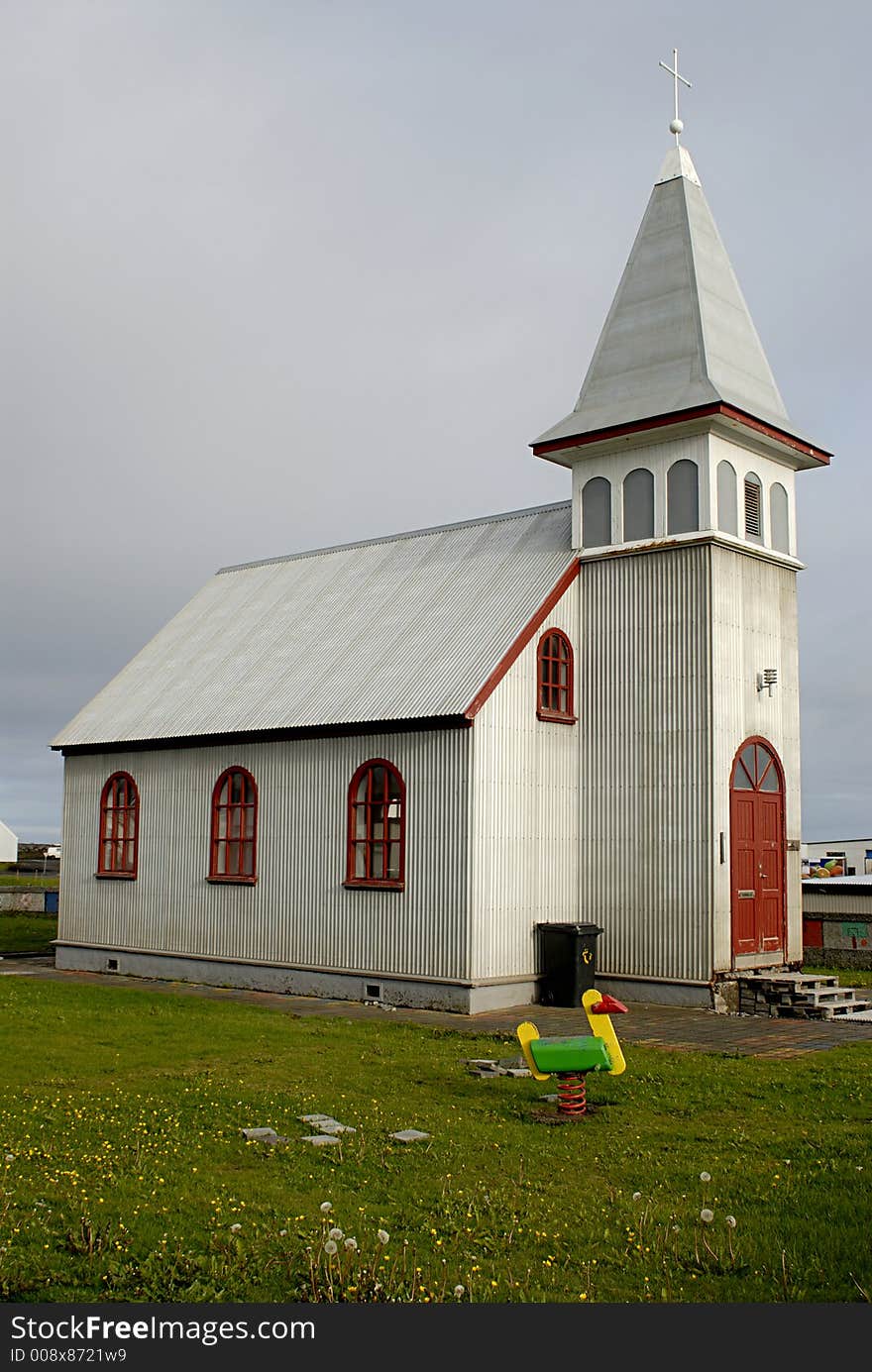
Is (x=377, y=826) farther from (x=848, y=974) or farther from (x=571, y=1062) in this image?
(x=571, y=1062)

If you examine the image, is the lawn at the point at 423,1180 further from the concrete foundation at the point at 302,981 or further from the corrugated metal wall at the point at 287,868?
the corrugated metal wall at the point at 287,868

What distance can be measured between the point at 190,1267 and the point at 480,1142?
12.5 ft

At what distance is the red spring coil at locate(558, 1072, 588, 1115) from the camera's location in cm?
1152

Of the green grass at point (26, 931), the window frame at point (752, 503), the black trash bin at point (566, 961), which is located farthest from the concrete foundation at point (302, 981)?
the window frame at point (752, 503)

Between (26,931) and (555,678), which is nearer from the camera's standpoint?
(555,678)

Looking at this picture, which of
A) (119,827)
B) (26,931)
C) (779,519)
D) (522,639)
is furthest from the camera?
(26,931)

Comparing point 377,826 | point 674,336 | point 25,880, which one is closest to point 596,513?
point 674,336

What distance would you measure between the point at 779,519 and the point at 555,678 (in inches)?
184

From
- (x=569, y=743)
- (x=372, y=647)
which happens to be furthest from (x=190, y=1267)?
(x=372, y=647)

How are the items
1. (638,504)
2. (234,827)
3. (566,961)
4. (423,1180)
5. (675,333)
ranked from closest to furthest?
(423,1180) → (566,961) → (638,504) → (675,333) → (234,827)

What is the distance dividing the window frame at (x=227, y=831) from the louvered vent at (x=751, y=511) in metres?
9.59

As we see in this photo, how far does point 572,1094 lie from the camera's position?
37.9ft

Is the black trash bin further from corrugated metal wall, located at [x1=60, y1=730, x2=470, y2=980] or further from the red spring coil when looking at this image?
the red spring coil

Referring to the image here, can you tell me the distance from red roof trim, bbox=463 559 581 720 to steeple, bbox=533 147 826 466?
2.33 metres
